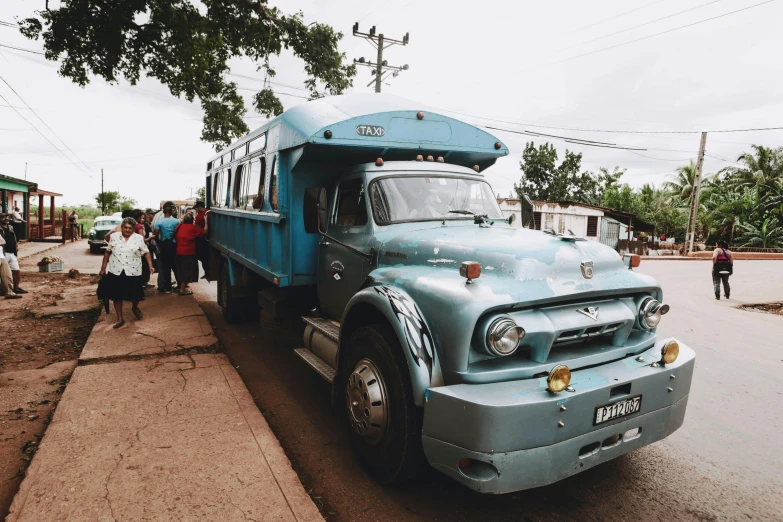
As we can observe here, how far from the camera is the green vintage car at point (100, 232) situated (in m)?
20.4

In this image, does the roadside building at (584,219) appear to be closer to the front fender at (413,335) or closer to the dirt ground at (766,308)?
the dirt ground at (766,308)

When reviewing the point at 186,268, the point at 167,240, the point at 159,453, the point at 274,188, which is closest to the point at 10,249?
the point at 167,240

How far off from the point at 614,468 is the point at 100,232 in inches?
856

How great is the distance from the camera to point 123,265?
7.04m

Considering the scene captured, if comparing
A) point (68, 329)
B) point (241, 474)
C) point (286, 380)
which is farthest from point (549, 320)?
point (68, 329)

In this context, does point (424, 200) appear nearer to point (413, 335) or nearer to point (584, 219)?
point (413, 335)

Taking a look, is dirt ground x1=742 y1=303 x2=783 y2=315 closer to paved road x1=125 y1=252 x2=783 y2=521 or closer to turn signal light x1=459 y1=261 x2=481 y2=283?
paved road x1=125 y1=252 x2=783 y2=521

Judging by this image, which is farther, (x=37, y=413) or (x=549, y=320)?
(x=37, y=413)

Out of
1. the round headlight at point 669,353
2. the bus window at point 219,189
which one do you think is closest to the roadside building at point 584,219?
the bus window at point 219,189

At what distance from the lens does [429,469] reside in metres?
2.97

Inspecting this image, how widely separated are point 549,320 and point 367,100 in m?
2.90

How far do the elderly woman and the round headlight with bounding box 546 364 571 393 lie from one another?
21.0 feet

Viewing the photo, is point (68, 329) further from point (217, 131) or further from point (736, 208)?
point (736, 208)

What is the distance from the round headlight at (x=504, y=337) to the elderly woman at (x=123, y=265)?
6110 millimetres
